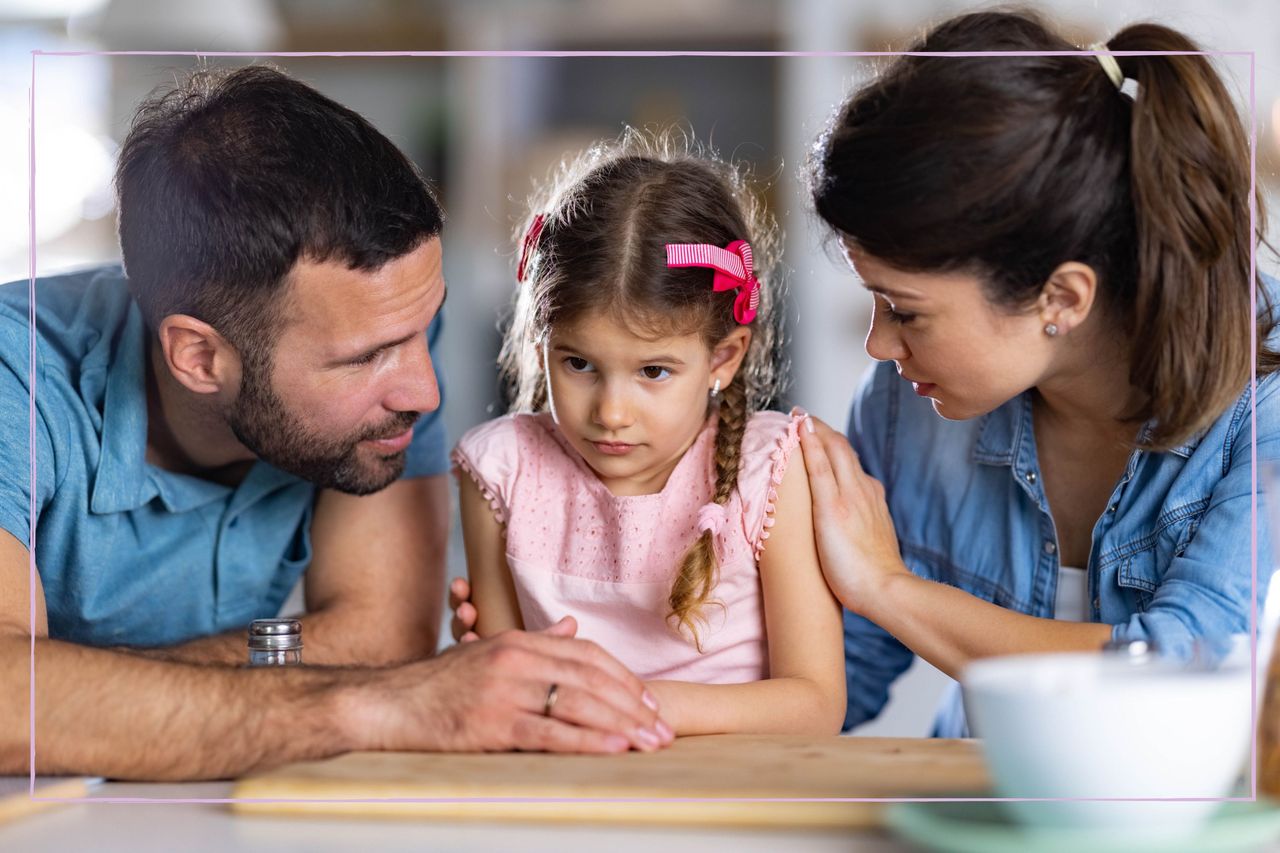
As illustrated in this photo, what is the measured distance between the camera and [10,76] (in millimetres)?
1053

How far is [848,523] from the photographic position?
98 centimetres

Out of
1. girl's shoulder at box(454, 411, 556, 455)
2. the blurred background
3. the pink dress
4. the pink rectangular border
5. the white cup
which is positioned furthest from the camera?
the blurred background

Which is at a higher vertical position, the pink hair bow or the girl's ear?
the pink hair bow

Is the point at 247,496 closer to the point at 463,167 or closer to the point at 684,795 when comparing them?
the point at 684,795

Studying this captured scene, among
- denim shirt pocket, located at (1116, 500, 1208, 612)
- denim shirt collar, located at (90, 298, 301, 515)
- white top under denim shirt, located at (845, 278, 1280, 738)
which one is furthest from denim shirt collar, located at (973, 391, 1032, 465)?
denim shirt collar, located at (90, 298, 301, 515)

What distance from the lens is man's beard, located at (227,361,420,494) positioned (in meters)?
1.08

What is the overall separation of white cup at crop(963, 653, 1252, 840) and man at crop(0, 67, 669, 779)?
0.29 metres

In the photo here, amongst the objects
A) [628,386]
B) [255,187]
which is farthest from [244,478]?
[628,386]

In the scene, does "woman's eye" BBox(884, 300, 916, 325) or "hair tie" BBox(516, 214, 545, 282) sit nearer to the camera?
"woman's eye" BBox(884, 300, 916, 325)

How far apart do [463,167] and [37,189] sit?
6.32 feet

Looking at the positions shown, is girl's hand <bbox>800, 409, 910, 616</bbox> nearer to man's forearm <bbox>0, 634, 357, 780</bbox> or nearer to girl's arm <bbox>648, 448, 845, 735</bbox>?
girl's arm <bbox>648, 448, 845, 735</bbox>

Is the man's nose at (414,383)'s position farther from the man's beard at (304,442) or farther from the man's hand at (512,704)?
the man's hand at (512,704)

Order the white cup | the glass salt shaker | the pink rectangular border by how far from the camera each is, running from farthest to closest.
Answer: the glass salt shaker < the pink rectangular border < the white cup

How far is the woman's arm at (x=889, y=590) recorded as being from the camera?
0.87 meters
